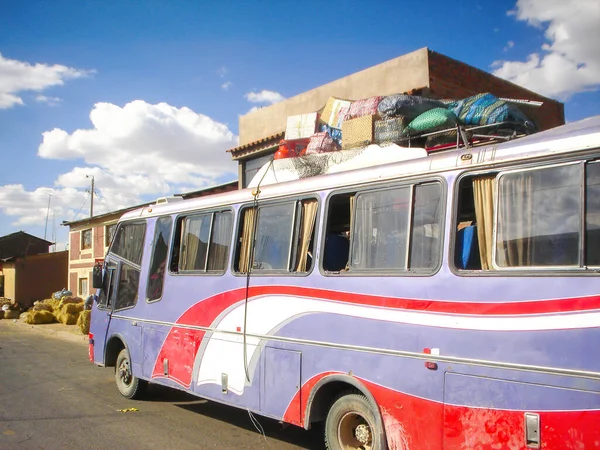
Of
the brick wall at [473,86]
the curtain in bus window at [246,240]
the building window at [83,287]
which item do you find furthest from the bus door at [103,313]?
the building window at [83,287]

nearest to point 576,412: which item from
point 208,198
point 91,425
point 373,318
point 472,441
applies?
point 472,441

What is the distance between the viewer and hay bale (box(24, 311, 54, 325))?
23434 mm

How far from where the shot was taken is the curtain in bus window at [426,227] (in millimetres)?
4672

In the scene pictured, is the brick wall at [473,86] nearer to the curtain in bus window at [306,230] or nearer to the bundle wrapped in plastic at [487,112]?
the bundle wrapped in plastic at [487,112]

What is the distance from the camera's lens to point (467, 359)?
4191mm

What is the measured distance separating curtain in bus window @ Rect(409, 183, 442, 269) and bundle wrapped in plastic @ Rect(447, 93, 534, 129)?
2575mm

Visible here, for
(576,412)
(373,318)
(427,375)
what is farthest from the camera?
(373,318)

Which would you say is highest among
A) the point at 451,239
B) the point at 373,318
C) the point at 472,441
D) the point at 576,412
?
the point at 451,239

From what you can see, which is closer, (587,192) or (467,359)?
(587,192)

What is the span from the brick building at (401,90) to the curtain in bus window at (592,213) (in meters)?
7.86

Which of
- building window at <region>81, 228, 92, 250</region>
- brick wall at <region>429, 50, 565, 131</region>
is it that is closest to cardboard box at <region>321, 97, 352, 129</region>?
brick wall at <region>429, 50, 565, 131</region>

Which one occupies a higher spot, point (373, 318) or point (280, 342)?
point (373, 318)

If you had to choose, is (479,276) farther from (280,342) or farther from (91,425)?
(91,425)

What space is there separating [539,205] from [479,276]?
0.70m
